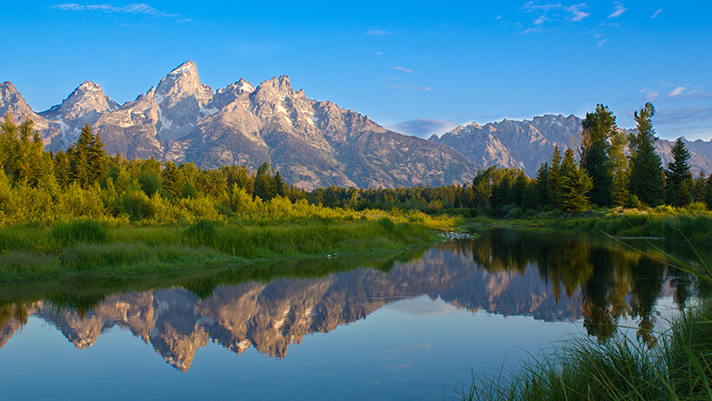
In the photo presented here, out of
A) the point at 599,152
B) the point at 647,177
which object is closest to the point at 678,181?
the point at 647,177

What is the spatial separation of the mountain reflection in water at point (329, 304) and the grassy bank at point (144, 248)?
327 cm

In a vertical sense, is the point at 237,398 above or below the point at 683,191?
below

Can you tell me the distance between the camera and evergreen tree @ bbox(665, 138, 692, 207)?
54531mm

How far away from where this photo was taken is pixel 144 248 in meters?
15.6

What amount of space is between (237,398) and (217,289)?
731 centimetres

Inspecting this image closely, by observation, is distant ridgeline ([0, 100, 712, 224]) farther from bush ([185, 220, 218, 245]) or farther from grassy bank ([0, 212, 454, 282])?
bush ([185, 220, 218, 245])

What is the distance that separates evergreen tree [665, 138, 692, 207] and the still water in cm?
4838

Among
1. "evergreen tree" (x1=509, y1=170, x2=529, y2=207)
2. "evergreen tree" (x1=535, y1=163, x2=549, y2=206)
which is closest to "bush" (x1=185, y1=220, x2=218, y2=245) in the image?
"evergreen tree" (x1=535, y1=163, x2=549, y2=206)

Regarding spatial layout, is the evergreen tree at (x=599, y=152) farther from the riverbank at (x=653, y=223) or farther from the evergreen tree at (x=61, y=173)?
the evergreen tree at (x=61, y=173)

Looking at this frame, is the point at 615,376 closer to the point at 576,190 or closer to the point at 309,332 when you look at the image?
the point at 309,332

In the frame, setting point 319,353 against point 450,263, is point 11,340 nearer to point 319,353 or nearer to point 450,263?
point 319,353

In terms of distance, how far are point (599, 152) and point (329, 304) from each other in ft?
215

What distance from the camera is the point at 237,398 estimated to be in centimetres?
549

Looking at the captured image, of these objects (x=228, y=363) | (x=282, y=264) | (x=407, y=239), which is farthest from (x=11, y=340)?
(x=407, y=239)
